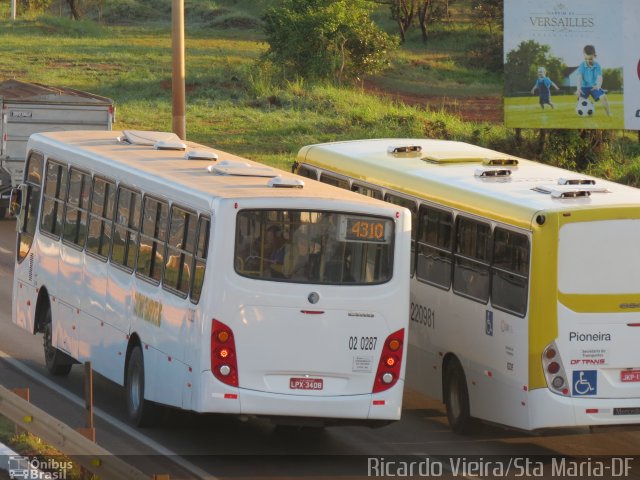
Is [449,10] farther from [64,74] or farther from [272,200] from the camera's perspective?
[272,200]

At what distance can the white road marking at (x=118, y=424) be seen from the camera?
41.8 ft

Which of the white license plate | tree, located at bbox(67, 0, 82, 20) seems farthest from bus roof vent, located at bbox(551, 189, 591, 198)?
tree, located at bbox(67, 0, 82, 20)

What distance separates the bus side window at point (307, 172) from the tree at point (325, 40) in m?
30.2

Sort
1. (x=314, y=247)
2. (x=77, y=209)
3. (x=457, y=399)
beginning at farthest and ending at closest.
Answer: (x=77, y=209) < (x=457, y=399) < (x=314, y=247)

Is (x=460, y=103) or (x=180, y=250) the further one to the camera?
(x=460, y=103)

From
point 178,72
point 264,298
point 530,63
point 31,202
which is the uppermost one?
point 530,63

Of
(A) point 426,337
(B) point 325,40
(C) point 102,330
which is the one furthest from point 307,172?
(B) point 325,40

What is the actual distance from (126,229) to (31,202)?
122 inches

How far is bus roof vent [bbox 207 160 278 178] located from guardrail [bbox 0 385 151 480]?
3614 mm

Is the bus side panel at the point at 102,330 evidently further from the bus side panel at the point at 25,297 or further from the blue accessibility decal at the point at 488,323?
the blue accessibility decal at the point at 488,323

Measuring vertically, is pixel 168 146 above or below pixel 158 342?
above

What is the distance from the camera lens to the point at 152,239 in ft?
47.4

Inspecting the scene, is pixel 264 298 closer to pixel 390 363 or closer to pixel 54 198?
pixel 390 363

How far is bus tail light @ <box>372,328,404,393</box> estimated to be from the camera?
13.1m
